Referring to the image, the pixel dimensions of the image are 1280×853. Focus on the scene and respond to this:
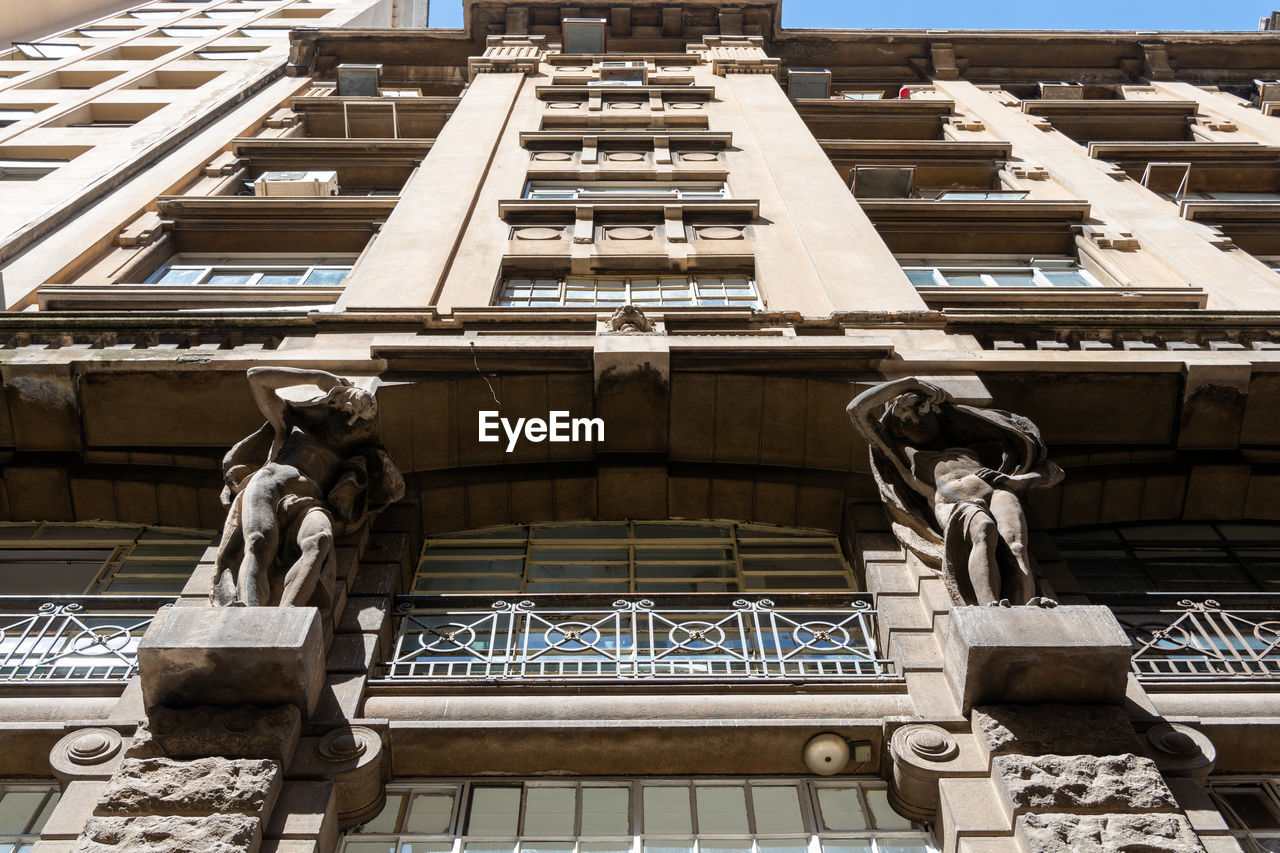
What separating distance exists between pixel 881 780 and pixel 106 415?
8704 mm

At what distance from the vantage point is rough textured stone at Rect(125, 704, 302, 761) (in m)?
7.59

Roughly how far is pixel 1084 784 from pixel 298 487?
650cm

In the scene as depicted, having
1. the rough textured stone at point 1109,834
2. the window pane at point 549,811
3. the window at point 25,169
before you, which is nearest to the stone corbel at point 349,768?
the window pane at point 549,811

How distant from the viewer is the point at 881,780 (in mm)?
8375

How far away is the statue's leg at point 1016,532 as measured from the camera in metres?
8.84

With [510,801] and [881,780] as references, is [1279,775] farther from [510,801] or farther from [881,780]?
[510,801]

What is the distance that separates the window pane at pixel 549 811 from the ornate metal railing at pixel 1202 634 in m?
4.56

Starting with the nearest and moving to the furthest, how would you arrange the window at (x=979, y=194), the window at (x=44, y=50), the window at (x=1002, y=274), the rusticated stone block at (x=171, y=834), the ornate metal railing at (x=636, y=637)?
the rusticated stone block at (x=171, y=834), the ornate metal railing at (x=636, y=637), the window at (x=1002, y=274), the window at (x=979, y=194), the window at (x=44, y=50)

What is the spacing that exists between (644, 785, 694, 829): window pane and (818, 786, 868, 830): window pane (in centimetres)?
98

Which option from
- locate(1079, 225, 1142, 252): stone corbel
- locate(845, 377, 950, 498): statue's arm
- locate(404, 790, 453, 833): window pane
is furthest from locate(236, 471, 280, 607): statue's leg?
locate(1079, 225, 1142, 252): stone corbel

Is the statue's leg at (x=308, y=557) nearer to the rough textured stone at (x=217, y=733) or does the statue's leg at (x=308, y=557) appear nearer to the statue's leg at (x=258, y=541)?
the statue's leg at (x=258, y=541)

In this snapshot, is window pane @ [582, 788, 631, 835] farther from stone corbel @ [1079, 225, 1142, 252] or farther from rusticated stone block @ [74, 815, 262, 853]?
stone corbel @ [1079, 225, 1142, 252]

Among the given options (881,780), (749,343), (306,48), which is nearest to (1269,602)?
(881,780)

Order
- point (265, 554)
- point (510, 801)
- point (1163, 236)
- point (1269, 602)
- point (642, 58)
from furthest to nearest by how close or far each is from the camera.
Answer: point (642, 58)
point (1163, 236)
point (1269, 602)
point (265, 554)
point (510, 801)
